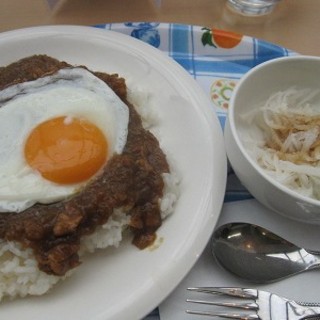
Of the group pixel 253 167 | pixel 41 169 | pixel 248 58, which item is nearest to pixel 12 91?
pixel 41 169

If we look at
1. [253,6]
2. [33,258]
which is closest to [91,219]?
[33,258]

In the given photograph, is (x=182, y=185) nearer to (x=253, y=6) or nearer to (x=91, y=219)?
(x=91, y=219)

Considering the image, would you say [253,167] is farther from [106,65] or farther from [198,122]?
[106,65]

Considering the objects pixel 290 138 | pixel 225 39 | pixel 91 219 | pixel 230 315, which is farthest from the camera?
pixel 225 39

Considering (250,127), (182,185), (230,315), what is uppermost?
(250,127)

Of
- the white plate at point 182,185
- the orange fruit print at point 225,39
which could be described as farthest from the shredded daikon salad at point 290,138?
the orange fruit print at point 225,39

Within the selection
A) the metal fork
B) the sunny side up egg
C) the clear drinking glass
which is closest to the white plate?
the metal fork

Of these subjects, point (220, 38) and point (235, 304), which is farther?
point (220, 38)
